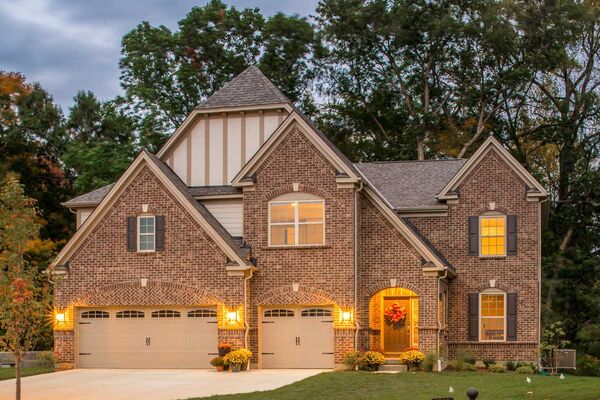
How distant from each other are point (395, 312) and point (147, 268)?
864cm

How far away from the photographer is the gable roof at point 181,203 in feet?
100

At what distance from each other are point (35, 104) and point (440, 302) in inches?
1145

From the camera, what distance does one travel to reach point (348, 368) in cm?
2967

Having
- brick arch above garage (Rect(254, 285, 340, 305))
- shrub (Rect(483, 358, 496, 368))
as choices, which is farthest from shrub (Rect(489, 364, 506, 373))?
brick arch above garage (Rect(254, 285, 340, 305))

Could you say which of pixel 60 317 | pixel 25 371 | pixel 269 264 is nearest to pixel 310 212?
pixel 269 264

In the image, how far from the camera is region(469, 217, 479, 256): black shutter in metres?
33.7

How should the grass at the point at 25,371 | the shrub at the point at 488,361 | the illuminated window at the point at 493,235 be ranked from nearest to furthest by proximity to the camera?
→ the grass at the point at 25,371 < the shrub at the point at 488,361 < the illuminated window at the point at 493,235

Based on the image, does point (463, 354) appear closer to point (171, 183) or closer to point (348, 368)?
point (348, 368)

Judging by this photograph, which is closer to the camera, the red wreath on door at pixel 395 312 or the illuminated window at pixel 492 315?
the illuminated window at pixel 492 315

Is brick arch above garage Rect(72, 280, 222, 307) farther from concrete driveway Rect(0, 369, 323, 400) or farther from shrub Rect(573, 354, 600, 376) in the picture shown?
shrub Rect(573, 354, 600, 376)

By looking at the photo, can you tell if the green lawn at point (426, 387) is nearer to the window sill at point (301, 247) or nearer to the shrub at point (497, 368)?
the shrub at point (497, 368)

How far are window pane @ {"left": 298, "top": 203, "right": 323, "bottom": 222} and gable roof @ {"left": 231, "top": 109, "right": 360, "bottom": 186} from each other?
1.39m

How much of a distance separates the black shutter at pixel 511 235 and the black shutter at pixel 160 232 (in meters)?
11.8

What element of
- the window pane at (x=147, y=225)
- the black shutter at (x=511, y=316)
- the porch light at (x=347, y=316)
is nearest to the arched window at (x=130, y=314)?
the window pane at (x=147, y=225)
